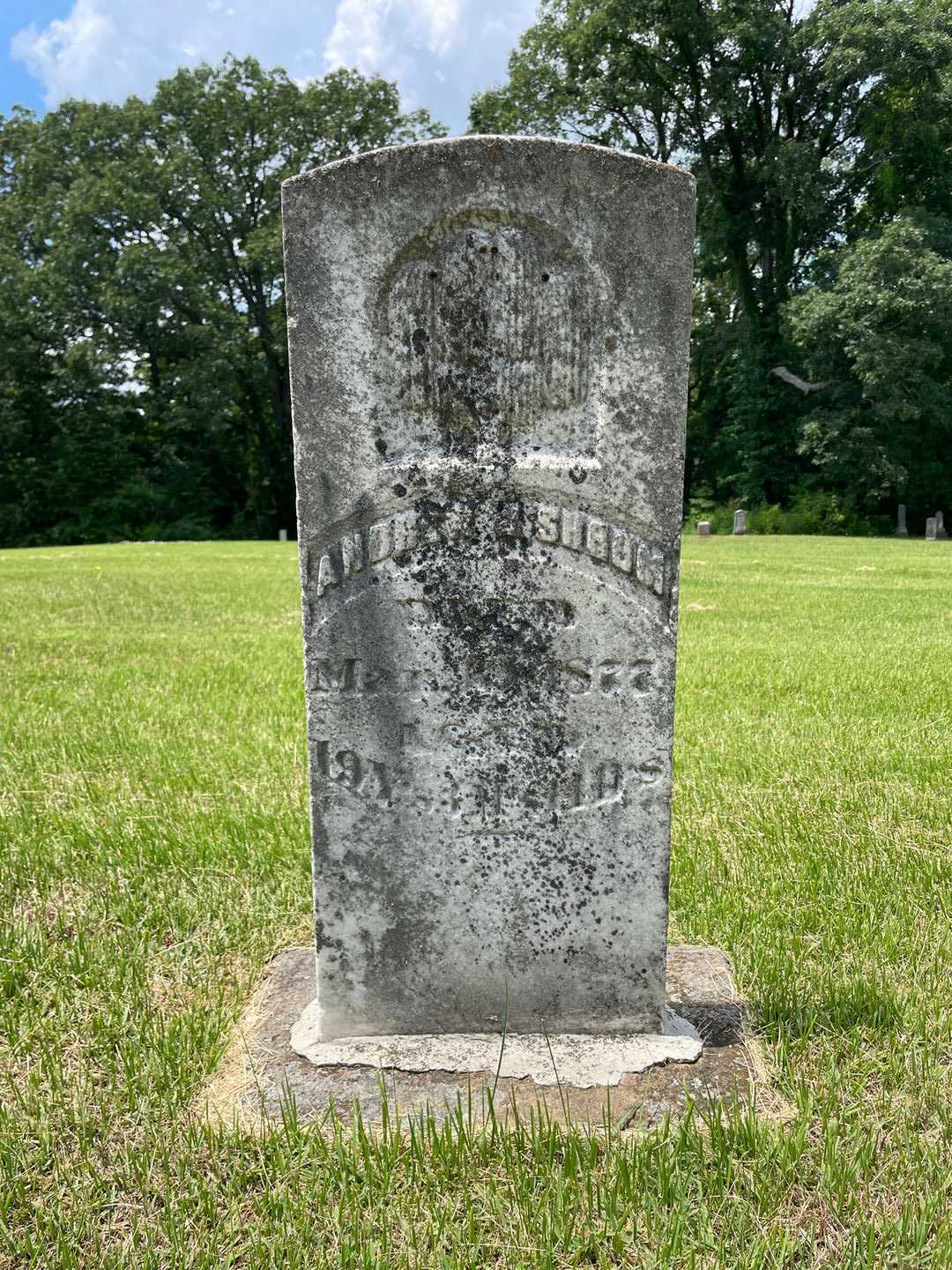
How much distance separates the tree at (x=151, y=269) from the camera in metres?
33.0

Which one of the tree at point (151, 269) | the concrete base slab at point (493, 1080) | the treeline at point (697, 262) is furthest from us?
the tree at point (151, 269)

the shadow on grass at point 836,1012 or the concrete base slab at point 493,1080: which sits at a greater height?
the shadow on grass at point 836,1012

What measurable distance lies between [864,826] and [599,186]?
2.76 meters

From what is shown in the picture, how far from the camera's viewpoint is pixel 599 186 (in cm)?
231

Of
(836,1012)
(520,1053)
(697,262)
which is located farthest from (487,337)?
(697,262)

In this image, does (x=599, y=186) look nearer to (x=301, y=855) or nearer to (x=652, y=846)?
(x=652, y=846)

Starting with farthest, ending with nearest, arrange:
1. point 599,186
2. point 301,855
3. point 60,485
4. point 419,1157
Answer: point 60,485
point 301,855
point 599,186
point 419,1157

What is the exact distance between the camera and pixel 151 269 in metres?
32.2

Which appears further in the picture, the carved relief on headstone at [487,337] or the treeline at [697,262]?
the treeline at [697,262]

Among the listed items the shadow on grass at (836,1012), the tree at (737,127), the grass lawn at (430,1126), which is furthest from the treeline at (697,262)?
the shadow on grass at (836,1012)

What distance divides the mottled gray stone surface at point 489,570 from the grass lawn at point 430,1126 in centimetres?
48

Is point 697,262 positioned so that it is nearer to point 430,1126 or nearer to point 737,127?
point 737,127

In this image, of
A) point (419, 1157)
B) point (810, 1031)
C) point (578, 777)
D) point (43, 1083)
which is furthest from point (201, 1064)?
point (810, 1031)

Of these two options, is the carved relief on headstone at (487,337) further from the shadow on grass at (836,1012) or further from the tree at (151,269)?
the tree at (151,269)
